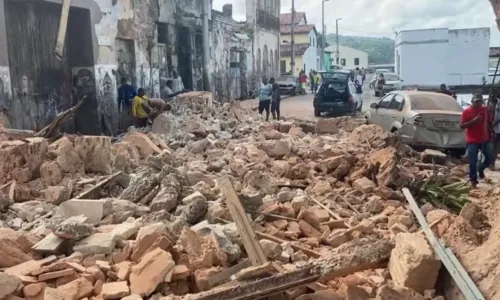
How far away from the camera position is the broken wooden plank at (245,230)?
4.53 metres

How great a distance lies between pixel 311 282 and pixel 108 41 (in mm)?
11503

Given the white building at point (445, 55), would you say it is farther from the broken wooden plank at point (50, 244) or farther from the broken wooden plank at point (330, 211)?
the broken wooden plank at point (50, 244)

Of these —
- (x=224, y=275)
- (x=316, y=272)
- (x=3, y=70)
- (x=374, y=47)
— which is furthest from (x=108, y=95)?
(x=374, y=47)

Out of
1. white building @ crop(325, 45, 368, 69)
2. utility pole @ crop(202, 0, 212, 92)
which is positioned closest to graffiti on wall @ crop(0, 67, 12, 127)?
utility pole @ crop(202, 0, 212, 92)

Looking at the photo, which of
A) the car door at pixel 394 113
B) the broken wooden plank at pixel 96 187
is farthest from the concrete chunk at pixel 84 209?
the car door at pixel 394 113

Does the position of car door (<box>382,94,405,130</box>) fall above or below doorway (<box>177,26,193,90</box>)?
below

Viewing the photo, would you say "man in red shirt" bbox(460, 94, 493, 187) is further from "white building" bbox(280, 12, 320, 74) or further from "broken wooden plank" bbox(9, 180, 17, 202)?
"white building" bbox(280, 12, 320, 74)

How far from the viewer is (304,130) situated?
1473 cm

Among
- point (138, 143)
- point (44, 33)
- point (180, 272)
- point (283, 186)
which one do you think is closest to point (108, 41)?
point (44, 33)

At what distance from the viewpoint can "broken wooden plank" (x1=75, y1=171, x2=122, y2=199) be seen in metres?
6.62

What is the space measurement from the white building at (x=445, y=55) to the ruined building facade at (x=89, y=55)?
12.3 m

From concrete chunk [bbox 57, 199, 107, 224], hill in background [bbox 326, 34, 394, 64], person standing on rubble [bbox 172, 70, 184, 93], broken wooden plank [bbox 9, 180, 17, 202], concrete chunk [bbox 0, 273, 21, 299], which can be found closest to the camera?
concrete chunk [bbox 0, 273, 21, 299]

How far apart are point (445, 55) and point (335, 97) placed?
832 cm

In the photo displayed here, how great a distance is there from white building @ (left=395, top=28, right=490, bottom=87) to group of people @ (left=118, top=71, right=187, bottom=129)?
14.2 metres
